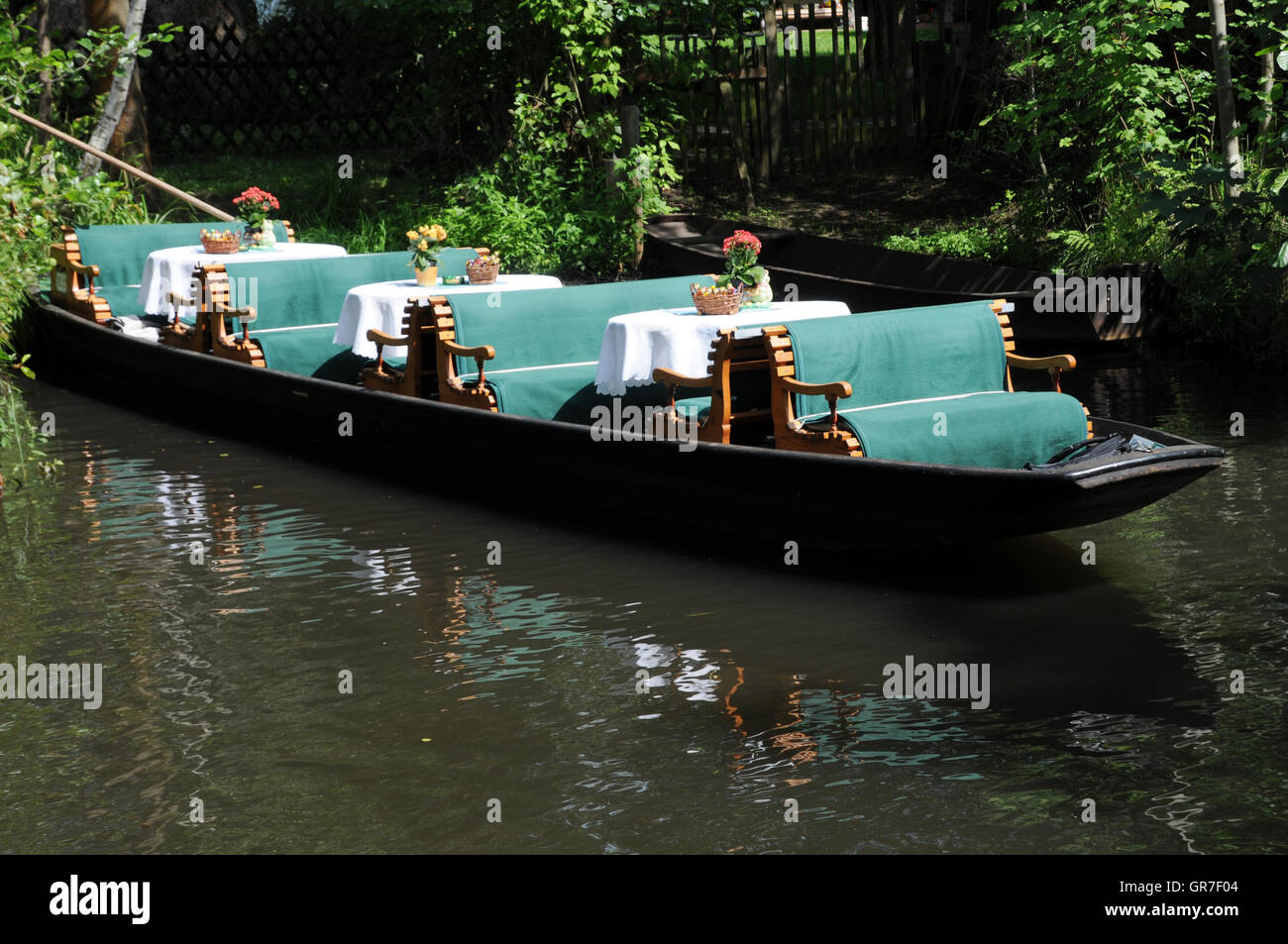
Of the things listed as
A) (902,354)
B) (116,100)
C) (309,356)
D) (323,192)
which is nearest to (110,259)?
(116,100)

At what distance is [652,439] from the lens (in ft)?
23.3

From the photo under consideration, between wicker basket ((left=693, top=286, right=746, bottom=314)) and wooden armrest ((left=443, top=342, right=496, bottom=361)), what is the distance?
3.76ft

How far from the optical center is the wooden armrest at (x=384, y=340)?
28.6ft

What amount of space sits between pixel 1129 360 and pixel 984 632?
6.56m

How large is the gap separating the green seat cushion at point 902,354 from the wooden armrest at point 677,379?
0.46 meters

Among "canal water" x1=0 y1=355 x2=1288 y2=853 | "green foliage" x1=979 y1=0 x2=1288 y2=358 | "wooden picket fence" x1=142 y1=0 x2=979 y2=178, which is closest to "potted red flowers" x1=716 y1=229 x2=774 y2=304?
"canal water" x1=0 y1=355 x2=1288 y2=853

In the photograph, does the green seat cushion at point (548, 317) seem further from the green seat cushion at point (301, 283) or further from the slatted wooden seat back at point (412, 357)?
the green seat cushion at point (301, 283)

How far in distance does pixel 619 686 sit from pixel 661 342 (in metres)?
2.43

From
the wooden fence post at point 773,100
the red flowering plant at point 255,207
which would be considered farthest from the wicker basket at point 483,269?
the wooden fence post at point 773,100

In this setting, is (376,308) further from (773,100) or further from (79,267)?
(773,100)

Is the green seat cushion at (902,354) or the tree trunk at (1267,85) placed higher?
the tree trunk at (1267,85)

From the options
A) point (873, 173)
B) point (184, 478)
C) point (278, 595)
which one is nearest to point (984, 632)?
point (278, 595)

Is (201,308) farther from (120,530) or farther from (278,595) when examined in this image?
(278,595)

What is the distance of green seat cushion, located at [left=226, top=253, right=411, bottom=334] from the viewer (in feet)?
34.1
